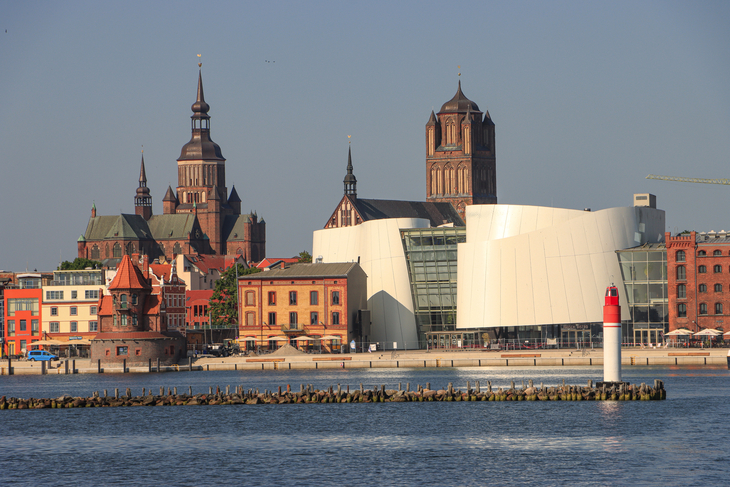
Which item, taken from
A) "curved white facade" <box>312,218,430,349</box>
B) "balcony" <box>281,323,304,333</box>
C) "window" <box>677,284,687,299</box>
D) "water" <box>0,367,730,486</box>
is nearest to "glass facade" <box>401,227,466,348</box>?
"curved white facade" <box>312,218,430,349</box>

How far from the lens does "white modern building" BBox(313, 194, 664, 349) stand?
120 metres

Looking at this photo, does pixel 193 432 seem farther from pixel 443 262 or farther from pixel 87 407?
pixel 443 262

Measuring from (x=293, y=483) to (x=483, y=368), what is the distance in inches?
2478

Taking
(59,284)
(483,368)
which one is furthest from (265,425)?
(59,284)

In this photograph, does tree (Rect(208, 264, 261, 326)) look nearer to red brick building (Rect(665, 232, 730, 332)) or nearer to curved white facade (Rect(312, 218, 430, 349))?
curved white facade (Rect(312, 218, 430, 349))

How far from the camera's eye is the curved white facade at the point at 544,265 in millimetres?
119562

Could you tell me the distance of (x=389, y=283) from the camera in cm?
13225

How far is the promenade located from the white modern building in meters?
5.54

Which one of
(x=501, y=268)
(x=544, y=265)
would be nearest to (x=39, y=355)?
(x=501, y=268)

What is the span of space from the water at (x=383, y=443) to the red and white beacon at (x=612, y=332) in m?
2.28

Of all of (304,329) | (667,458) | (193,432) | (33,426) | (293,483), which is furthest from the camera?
(304,329)

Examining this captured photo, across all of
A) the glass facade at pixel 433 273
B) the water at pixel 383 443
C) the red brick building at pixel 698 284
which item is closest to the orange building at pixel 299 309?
the glass facade at pixel 433 273

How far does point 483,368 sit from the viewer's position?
110 m

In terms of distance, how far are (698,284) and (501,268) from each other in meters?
19.6
